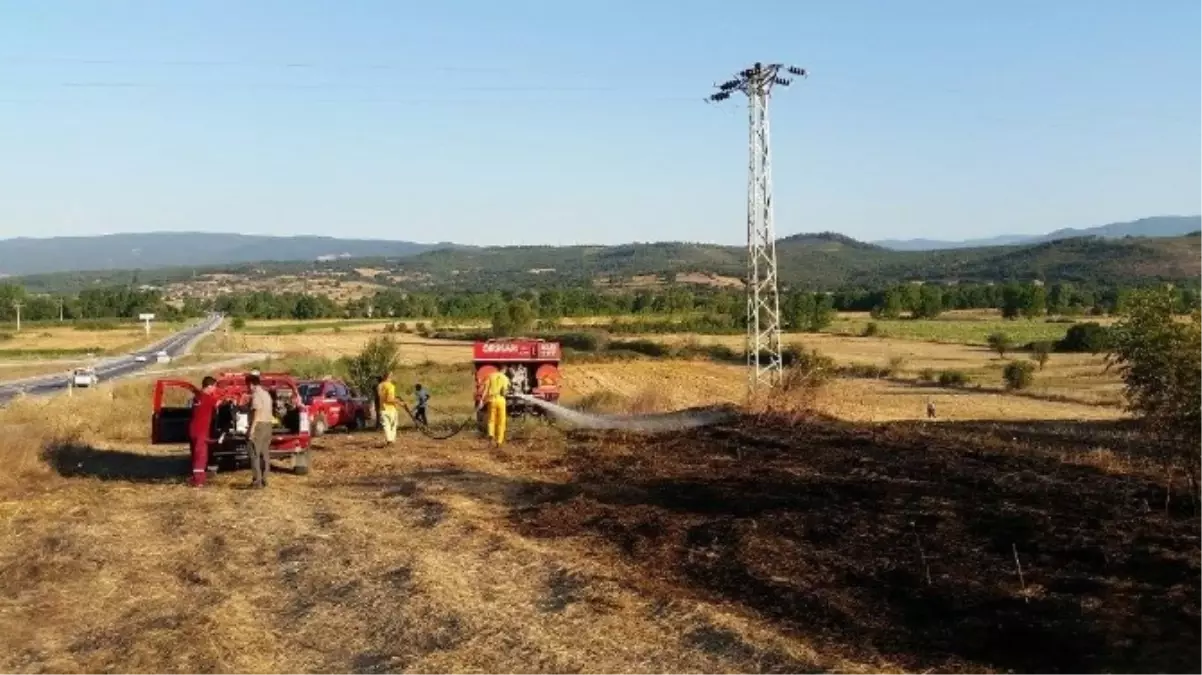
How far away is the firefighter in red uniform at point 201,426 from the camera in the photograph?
1609 centimetres

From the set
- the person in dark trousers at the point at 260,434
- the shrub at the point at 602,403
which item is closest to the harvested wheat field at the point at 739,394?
the shrub at the point at 602,403

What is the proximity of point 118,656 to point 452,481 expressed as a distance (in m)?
7.80

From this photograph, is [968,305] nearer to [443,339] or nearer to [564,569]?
[443,339]

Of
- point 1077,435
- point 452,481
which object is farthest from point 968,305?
point 452,481

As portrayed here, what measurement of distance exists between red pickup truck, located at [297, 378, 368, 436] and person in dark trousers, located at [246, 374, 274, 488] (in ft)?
32.2

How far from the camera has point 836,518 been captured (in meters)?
11.7

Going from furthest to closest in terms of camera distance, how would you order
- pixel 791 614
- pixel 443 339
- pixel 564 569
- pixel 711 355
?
pixel 443 339, pixel 711 355, pixel 564 569, pixel 791 614

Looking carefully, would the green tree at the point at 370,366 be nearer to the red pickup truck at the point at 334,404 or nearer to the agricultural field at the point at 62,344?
the red pickup truck at the point at 334,404

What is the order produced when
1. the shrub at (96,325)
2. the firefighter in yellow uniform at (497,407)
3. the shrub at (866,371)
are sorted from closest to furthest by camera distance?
the firefighter in yellow uniform at (497,407) → the shrub at (866,371) → the shrub at (96,325)

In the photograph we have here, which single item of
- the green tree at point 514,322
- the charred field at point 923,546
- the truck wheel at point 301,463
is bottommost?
the green tree at point 514,322

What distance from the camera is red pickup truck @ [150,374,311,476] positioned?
55.0ft

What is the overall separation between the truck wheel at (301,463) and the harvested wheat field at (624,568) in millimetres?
277

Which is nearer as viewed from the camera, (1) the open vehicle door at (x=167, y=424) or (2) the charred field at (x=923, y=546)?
(2) the charred field at (x=923, y=546)

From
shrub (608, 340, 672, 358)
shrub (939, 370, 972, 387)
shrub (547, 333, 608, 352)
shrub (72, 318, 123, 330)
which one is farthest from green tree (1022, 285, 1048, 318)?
shrub (72, 318, 123, 330)
